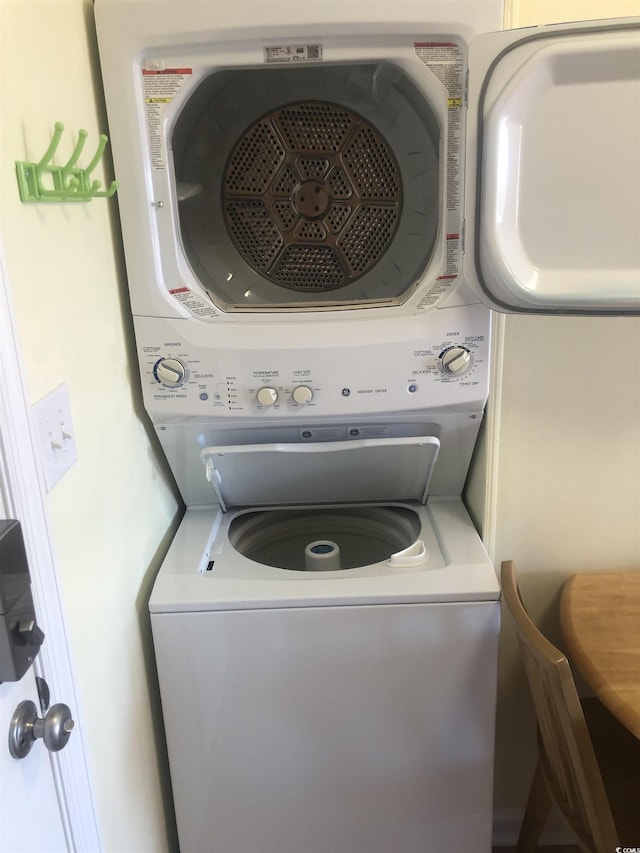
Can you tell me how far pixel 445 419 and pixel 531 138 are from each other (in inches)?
20.0

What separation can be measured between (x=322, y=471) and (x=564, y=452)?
0.48 metres

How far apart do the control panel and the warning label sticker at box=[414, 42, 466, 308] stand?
0.18 ft

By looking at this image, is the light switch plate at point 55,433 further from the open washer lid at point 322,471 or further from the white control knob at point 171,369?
the open washer lid at point 322,471

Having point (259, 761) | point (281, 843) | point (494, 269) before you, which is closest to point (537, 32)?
point (494, 269)

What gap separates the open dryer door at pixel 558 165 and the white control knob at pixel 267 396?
0.42 metres

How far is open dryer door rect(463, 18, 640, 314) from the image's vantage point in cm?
96

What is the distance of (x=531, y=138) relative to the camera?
1008mm

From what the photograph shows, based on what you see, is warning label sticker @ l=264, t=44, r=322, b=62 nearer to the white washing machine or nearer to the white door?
the white washing machine

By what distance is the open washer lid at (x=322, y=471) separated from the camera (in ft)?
4.38

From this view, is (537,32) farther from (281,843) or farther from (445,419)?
(281,843)

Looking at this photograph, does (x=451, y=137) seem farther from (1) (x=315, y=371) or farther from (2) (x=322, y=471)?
(2) (x=322, y=471)

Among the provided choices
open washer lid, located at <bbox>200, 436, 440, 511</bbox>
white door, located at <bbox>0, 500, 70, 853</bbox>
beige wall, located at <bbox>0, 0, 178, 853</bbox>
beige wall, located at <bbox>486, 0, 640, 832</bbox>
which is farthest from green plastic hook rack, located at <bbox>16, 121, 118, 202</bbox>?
beige wall, located at <bbox>486, 0, 640, 832</bbox>

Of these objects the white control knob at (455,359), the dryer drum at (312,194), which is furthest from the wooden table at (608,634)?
the dryer drum at (312,194)

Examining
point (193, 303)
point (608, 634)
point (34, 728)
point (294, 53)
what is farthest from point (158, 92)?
point (608, 634)
